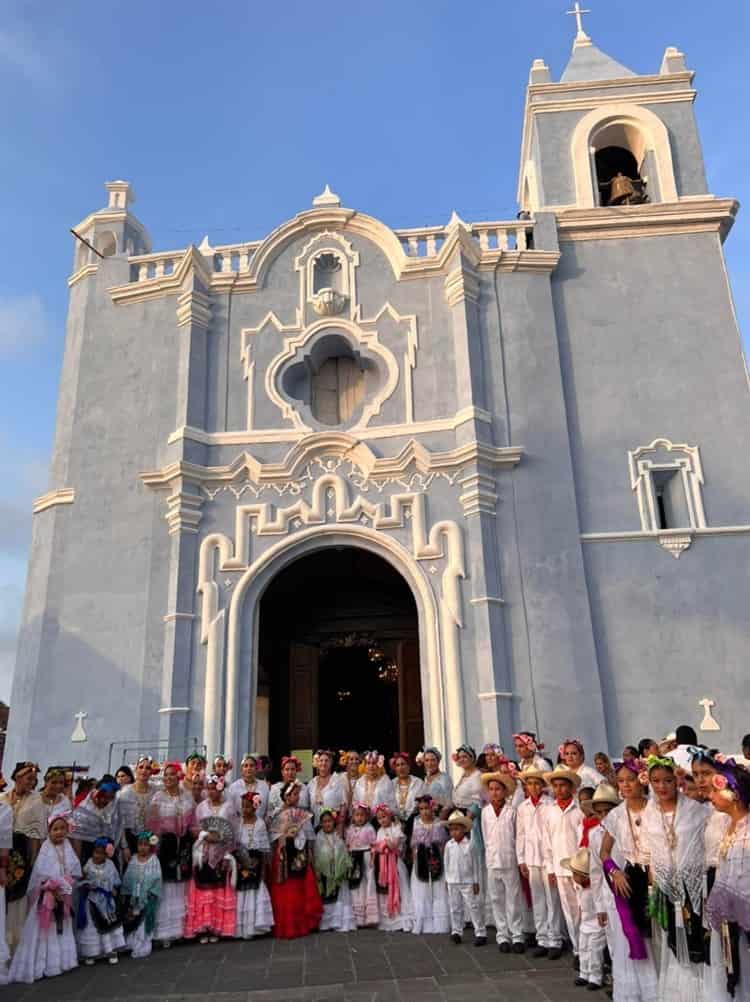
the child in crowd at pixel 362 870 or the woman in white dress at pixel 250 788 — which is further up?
the woman in white dress at pixel 250 788

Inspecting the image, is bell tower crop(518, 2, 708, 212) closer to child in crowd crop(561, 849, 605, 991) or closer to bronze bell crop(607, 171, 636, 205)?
bronze bell crop(607, 171, 636, 205)

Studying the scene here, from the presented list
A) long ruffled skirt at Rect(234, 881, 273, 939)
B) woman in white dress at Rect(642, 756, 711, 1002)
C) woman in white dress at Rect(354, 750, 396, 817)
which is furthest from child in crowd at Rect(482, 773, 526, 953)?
long ruffled skirt at Rect(234, 881, 273, 939)

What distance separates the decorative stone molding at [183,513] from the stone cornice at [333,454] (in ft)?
0.16

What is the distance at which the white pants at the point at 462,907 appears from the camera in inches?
275

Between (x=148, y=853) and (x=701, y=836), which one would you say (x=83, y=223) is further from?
(x=701, y=836)

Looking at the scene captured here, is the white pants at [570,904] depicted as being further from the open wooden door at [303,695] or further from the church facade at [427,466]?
the open wooden door at [303,695]

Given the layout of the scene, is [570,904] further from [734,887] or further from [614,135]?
[614,135]

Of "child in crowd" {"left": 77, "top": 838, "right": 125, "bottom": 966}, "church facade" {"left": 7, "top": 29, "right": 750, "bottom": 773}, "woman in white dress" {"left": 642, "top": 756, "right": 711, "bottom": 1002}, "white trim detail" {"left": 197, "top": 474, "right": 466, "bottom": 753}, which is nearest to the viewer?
"woman in white dress" {"left": 642, "top": 756, "right": 711, "bottom": 1002}

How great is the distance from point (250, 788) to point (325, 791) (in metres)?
0.74

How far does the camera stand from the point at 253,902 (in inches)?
288

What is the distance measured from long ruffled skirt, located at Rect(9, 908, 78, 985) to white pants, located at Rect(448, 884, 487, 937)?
315 centimetres

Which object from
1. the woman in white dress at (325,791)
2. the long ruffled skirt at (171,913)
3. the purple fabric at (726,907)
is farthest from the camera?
the woman in white dress at (325,791)

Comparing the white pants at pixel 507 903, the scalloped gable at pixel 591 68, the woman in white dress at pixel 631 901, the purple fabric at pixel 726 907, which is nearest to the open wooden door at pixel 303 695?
the white pants at pixel 507 903

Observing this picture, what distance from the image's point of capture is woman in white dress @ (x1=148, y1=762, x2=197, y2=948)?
7.21 metres
